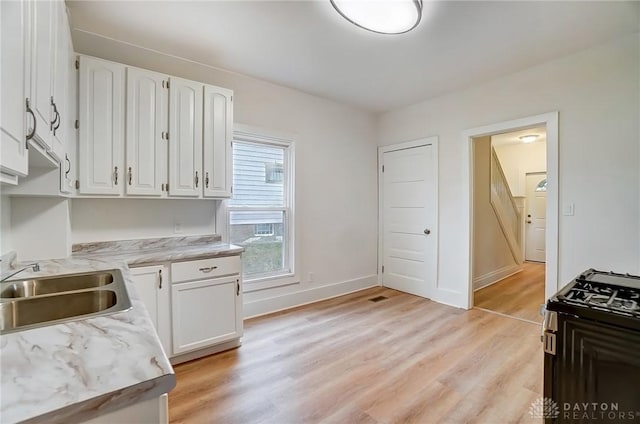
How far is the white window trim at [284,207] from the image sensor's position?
337 cm

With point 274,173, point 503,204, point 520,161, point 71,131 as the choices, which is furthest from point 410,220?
point 520,161

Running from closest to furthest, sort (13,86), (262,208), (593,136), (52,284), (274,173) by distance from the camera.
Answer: (13,86) → (52,284) → (593,136) → (262,208) → (274,173)

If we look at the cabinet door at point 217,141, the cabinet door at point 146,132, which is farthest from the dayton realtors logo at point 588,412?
the cabinet door at point 146,132

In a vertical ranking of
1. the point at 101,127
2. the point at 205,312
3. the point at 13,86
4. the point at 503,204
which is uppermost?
the point at 101,127

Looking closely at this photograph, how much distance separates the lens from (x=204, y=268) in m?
2.54

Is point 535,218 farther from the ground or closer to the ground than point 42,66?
closer to the ground

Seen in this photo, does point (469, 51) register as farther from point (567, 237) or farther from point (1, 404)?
point (1, 404)

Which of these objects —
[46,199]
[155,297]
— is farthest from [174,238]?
[46,199]

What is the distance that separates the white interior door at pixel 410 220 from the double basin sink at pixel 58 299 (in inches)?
141

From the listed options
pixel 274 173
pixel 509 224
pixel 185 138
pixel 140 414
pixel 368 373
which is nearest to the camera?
pixel 140 414

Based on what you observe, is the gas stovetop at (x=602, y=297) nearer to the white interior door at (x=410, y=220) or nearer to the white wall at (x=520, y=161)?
the white interior door at (x=410, y=220)

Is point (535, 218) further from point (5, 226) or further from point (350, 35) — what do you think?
point (5, 226)

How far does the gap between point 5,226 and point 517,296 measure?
5341 millimetres

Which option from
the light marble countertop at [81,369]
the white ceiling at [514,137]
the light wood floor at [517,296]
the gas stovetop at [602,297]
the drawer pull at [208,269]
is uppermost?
the white ceiling at [514,137]
